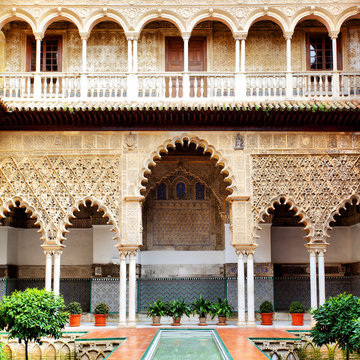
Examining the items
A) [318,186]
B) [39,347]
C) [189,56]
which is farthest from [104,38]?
[39,347]

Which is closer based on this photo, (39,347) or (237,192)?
(39,347)

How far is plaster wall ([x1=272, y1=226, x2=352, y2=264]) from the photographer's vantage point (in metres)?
15.1

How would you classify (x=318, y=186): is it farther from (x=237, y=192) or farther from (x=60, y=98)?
(x=60, y=98)

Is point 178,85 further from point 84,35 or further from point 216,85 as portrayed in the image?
point 84,35

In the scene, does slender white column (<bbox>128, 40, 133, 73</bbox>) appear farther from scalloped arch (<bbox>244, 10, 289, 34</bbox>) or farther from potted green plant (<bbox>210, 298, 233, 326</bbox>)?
potted green plant (<bbox>210, 298, 233, 326</bbox>)

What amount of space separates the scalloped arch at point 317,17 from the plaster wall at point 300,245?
4987 millimetres

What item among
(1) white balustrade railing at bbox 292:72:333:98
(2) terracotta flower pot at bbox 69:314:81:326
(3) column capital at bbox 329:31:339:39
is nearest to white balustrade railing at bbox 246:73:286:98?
(1) white balustrade railing at bbox 292:72:333:98

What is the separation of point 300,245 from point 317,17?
217 inches

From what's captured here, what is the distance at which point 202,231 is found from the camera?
15211 mm

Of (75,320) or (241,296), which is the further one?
(75,320)

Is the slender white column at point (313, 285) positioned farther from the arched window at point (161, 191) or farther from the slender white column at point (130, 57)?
the slender white column at point (130, 57)

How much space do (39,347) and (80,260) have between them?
4.47 m

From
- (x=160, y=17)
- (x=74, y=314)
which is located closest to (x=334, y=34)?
(x=160, y=17)

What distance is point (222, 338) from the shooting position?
10.4 m
